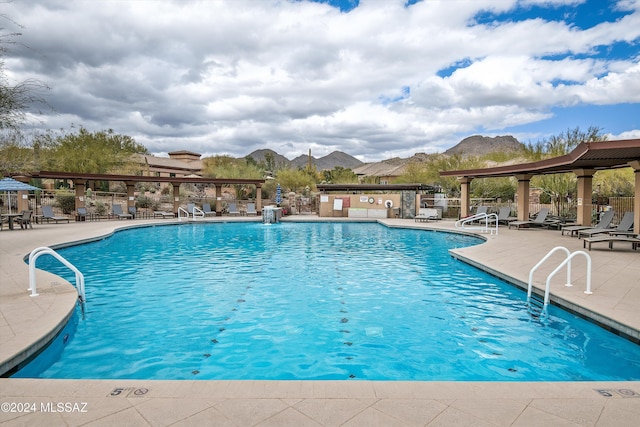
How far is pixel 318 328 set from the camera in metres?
5.22

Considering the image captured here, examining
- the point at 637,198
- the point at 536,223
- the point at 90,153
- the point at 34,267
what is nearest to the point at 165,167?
the point at 90,153

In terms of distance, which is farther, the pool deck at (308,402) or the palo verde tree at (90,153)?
the palo verde tree at (90,153)

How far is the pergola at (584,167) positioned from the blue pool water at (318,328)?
457cm

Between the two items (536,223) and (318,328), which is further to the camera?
(536,223)

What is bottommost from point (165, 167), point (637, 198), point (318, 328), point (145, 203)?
point (318, 328)

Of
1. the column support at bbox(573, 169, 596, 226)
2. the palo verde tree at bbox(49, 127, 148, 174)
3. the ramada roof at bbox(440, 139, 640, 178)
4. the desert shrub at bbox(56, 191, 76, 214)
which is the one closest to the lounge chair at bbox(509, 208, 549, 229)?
the column support at bbox(573, 169, 596, 226)

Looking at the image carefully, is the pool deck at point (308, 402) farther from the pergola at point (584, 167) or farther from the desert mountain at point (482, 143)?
the desert mountain at point (482, 143)

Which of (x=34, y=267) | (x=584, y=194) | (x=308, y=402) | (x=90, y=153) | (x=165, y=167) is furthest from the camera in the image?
(x=165, y=167)

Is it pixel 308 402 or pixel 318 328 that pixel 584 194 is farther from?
pixel 308 402

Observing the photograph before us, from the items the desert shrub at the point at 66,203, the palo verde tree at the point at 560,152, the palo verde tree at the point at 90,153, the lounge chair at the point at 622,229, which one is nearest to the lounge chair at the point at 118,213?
the desert shrub at the point at 66,203

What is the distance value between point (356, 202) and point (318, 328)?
21.2m

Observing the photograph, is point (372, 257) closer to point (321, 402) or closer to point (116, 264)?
point (116, 264)

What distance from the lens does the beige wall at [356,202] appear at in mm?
25375

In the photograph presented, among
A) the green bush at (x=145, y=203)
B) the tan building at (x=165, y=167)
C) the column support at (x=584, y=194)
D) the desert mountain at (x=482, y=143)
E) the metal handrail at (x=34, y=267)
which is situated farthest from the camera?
the desert mountain at (x=482, y=143)
